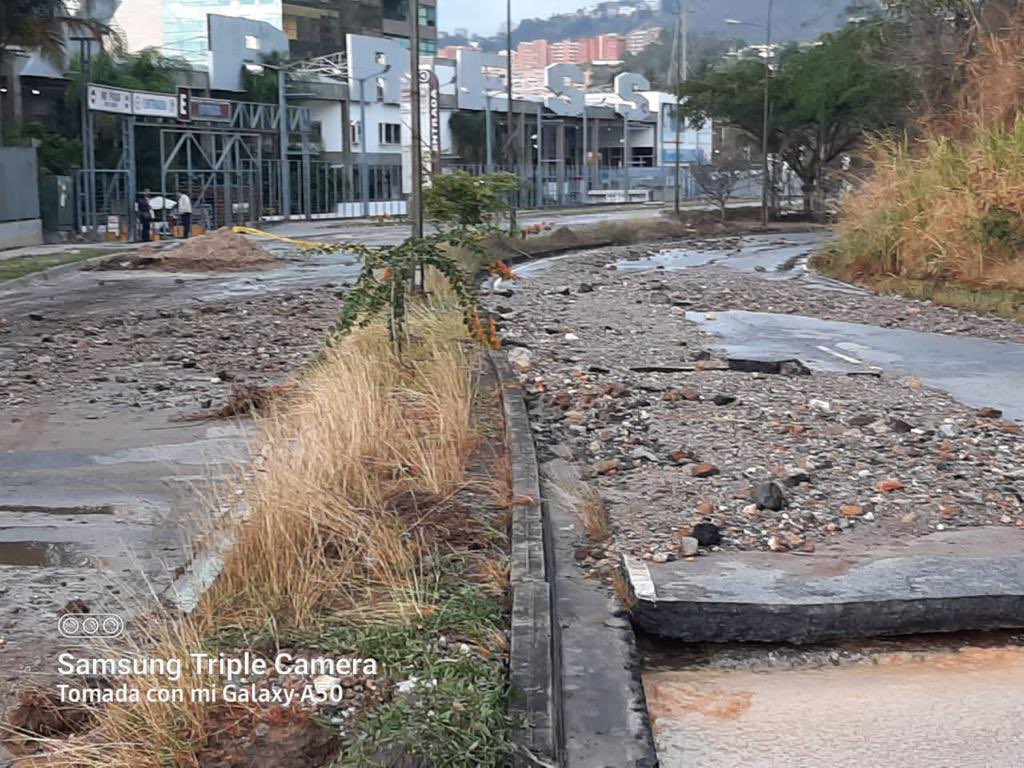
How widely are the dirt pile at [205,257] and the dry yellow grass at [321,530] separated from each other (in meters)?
A: 18.5

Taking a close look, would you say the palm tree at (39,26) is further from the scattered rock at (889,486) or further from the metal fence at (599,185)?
the metal fence at (599,185)

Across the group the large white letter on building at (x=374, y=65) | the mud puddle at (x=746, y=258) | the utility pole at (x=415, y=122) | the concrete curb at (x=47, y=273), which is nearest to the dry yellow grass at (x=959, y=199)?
the mud puddle at (x=746, y=258)

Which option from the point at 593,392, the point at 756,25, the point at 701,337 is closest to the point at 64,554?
the point at 593,392

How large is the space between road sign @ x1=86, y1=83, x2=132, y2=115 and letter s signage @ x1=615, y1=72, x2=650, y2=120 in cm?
5243

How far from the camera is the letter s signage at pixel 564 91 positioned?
242ft

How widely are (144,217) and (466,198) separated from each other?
2242cm

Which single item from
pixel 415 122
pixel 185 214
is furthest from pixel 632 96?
pixel 415 122

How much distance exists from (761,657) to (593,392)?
5.10 meters

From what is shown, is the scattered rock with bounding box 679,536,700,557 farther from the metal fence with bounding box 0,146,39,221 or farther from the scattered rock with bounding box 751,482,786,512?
the metal fence with bounding box 0,146,39,221

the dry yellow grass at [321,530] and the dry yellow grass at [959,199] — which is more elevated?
the dry yellow grass at [959,199]

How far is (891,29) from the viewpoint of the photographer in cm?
3725

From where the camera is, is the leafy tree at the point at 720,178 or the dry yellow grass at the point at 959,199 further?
the leafy tree at the point at 720,178

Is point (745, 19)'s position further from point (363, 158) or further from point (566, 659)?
point (566, 659)

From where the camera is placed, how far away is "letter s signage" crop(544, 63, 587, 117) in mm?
73750
